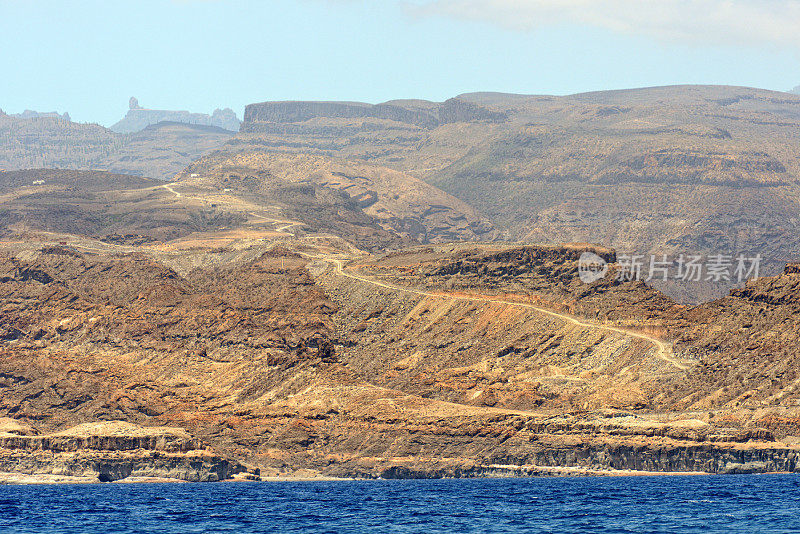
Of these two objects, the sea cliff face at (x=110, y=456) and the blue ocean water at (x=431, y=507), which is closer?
the blue ocean water at (x=431, y=507)

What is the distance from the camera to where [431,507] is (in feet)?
429

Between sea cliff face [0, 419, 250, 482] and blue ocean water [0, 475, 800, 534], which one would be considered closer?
blue ocean water [0, 475, 800, 534]

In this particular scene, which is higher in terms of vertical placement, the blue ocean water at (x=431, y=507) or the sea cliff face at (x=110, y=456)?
the blue ocean water at (x=431, y=507)

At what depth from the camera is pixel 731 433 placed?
167 m

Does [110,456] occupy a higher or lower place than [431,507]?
lower

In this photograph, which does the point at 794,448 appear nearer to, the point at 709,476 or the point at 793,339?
the point at 709,476

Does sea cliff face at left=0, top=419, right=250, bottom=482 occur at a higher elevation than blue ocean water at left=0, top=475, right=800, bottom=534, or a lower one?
lower

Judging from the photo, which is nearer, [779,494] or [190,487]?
[779,494]

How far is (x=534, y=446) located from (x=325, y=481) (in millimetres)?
29989

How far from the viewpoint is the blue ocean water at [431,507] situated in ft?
364

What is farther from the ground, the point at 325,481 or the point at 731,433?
the point at 731,433

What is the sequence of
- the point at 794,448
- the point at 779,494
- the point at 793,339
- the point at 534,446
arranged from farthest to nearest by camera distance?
the point at 793,339
the point at 534,446
the point at 794,448
the point at 779,494

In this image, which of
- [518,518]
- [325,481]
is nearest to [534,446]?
[325,481]

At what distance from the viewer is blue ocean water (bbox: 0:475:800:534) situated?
364 ft
